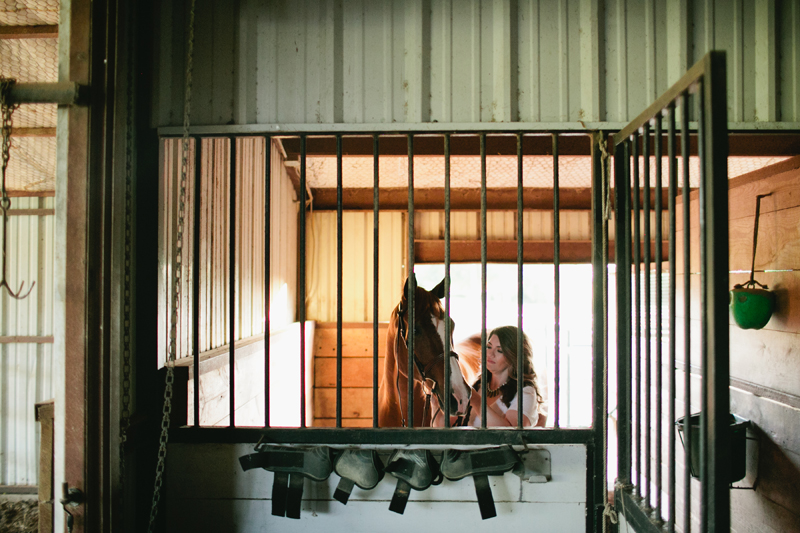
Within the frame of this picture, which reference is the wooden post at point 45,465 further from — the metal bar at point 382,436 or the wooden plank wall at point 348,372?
the wooden plank wall at point 348,372

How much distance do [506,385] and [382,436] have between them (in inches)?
47.1

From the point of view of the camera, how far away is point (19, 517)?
2.14 m

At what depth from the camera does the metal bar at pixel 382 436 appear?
1.46m

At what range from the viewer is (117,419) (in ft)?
4.28

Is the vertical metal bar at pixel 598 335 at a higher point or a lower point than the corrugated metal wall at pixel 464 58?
lower

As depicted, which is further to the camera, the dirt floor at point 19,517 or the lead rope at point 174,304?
the dirt floor at point 19,517

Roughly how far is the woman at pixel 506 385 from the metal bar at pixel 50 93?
226 cm

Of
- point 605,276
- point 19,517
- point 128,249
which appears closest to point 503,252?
point 605,276

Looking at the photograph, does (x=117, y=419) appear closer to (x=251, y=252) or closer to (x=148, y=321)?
(x=148, y=321)

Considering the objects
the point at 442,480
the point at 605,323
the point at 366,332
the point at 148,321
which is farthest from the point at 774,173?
the point at 366,332

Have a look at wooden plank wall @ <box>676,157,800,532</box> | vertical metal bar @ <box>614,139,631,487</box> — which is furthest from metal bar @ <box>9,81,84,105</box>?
wooden plank wall @ <box>676,157,800,532</box>

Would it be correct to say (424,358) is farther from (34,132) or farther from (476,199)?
(476,199)

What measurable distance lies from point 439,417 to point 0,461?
145 inches

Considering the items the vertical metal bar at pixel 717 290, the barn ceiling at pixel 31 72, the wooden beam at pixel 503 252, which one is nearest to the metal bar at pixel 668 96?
the vertical metal bar at pixel 717 290
